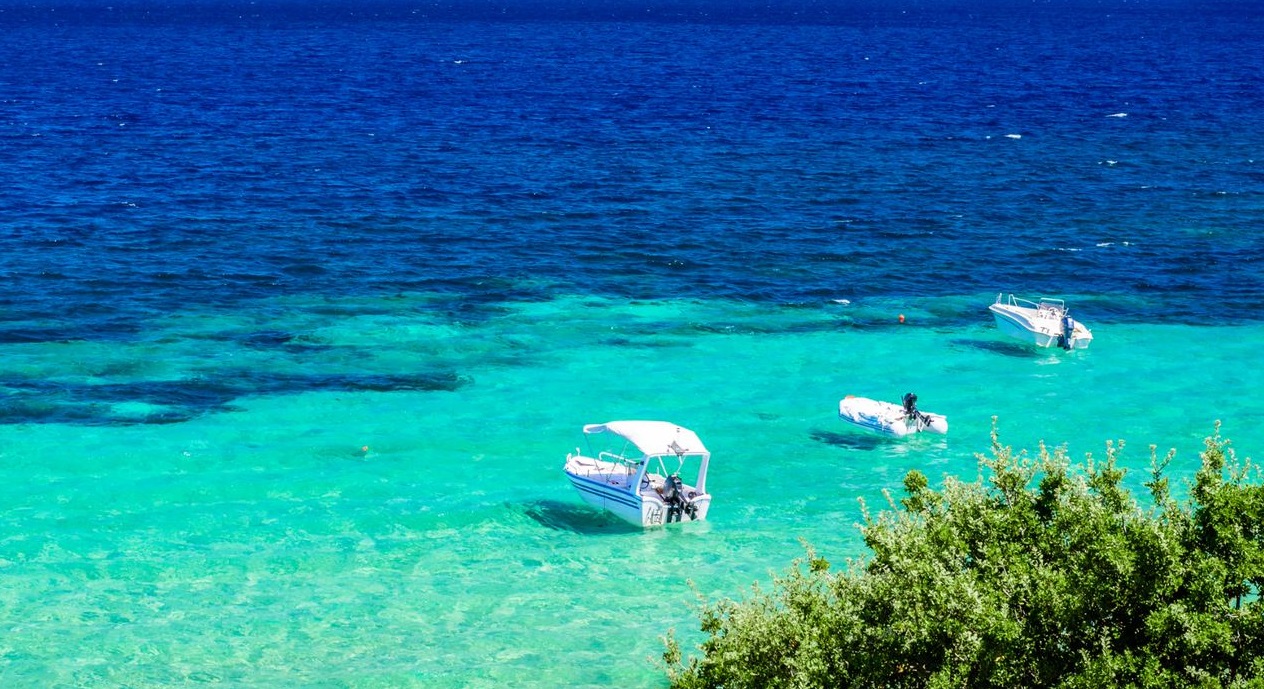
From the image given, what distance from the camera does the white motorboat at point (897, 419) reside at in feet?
165

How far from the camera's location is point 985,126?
122 m

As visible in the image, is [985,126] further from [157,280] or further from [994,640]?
[994,640]

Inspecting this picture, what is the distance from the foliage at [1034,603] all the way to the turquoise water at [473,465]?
3312 mm

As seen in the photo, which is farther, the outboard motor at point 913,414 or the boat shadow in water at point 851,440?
the boat shadow in water at point 851,440

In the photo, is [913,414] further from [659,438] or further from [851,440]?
[659,438]

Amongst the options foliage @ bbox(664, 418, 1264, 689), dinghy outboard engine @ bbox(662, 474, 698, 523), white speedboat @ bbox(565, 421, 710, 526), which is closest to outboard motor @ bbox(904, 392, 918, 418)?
white speedboat @ bbox(565, 421, 710, 526)

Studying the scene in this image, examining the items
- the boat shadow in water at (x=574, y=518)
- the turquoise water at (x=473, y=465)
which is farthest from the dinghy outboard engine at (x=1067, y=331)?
the boat shadow in water at (x=574, y=518)

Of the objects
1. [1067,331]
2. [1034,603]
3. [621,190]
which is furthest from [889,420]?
[621,190]

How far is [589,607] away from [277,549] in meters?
10.6

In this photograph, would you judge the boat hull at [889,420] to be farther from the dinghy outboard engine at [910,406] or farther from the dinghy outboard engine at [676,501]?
the dinghy outboard engine at [676,501]

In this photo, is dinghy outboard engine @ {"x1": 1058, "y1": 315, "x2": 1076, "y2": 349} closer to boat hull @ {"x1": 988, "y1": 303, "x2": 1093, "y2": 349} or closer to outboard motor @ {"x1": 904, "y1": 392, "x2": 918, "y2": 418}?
boat hull @ {"x1": 988, "y1": 303, "x2": 1093, "y2": 349}

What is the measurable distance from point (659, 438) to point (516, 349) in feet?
63.5

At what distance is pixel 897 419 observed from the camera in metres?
50.2

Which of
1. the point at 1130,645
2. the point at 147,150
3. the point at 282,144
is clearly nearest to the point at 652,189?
the point at 282,144
